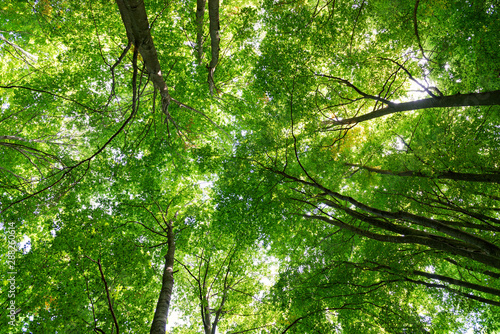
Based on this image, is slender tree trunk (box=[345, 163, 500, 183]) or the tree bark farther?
slender tree trunk (box=[345, 163, 500, 183])

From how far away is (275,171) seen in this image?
518 cm

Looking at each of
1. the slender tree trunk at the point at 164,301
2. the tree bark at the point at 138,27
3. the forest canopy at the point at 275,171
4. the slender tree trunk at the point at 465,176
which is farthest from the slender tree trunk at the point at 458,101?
the slender tree trunk at the point at 164,301

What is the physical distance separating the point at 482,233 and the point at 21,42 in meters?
15.8

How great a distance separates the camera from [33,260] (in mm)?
5348

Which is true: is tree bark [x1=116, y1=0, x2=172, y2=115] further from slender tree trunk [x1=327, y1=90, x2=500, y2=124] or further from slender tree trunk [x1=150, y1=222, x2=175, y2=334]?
slender tree trunk [x1=150, y1=222, x2=175, y2=334]

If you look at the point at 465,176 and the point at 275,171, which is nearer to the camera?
the point at 465,176

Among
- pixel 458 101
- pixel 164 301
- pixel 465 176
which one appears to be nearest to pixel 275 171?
pixel 458 101

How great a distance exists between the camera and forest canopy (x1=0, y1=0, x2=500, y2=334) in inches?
181

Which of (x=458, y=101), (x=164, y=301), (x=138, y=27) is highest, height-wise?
(x=458, y=101)

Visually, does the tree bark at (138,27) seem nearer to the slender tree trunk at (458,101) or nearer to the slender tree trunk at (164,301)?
the slender tree trunk at (458,101)

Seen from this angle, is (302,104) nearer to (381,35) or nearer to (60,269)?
(381,35)

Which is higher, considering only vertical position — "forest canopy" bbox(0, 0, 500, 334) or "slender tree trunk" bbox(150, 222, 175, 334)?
"forest canopy" bbox(0, 0, 500, 334)

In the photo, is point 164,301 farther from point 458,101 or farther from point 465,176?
point 458,101

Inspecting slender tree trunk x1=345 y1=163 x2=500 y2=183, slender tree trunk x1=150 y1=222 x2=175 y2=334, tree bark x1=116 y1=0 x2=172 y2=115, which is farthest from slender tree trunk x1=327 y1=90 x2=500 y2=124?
slender tree trunk x1=150 y1=222 x2=175 y2=334
